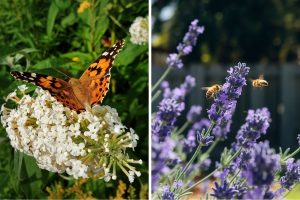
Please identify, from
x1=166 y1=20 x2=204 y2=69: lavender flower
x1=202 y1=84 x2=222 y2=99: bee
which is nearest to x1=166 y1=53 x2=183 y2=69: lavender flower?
x1=166 y1=20 x2=204 y2=69: lavender flower

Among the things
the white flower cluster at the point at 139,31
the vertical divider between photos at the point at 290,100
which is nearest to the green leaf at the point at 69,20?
the white flower cluster at the point at 139,31

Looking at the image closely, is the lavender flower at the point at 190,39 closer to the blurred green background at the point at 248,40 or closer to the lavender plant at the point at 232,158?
the lavender plant at the point at 232,158

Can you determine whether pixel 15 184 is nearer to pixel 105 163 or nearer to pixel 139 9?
pixel 105 163

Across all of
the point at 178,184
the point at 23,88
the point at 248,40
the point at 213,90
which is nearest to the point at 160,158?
the point at 178,184

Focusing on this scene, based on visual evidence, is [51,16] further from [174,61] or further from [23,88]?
[174,61]

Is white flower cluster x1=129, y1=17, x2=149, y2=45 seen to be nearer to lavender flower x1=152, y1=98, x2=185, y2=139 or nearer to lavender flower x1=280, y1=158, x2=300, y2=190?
lavender flower x1=152, y1=98, x2=185, y2=139

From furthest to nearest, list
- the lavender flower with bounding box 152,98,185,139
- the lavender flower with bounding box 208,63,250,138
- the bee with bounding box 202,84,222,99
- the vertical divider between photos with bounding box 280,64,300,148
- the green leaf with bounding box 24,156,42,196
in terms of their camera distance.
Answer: the vertical divider between photos with bounding box 280,64,300,148, the green leaf with bounding box 24,156,42,196, the lavender flower with bounding box 152,98,185,139, the bee with bounding box 202,84,222,99, the lavender flower with bounding box 208,63,250,138

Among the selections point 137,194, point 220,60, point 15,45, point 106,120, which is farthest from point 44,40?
point 220,60
